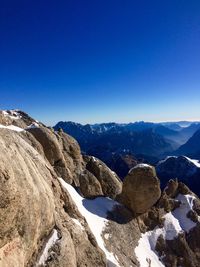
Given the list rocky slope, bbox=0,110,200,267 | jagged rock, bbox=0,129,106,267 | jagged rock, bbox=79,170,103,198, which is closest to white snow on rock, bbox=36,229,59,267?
rocky slope, bbox=0,110,200,267

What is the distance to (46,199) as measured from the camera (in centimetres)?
3083

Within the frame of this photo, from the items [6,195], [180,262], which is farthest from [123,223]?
[6,195]

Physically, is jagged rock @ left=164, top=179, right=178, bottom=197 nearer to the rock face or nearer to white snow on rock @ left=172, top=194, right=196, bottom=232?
white snow on rock @ left=172, top=194, right=196, bottom=232

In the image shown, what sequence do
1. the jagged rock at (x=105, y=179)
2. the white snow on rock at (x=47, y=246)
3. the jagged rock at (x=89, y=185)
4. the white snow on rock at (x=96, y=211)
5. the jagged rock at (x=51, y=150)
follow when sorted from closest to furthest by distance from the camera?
the white snow on rock at (x=47, y=246) < the white snow on rock at (x=96, y=211) < the jagged rock at (x=89, y=185) < the jagged rock at (x=51, y=150) < the jagged rock at (x=105, y=179)

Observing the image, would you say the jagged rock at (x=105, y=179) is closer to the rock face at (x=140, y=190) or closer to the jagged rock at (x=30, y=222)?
the rock face at (x=140, y=190)

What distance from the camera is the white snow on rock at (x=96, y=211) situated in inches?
1742

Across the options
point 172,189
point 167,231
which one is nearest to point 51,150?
point 167,231

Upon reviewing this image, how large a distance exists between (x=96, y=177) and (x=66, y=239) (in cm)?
3203

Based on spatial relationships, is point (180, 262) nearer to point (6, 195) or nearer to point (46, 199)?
point (46, 199)

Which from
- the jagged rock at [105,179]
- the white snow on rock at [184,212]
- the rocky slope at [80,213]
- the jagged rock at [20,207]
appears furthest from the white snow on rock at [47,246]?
the white snow on rock at [184,212]

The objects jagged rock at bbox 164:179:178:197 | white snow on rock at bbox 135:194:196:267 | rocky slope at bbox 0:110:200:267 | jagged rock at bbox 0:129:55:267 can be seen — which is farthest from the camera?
jagged rock at bbox 164:179:178:197

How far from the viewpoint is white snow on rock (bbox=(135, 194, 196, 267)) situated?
5025cm

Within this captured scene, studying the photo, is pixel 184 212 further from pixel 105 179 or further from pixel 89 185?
pixel 89 185

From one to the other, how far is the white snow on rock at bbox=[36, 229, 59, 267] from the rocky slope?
0.31 ft
